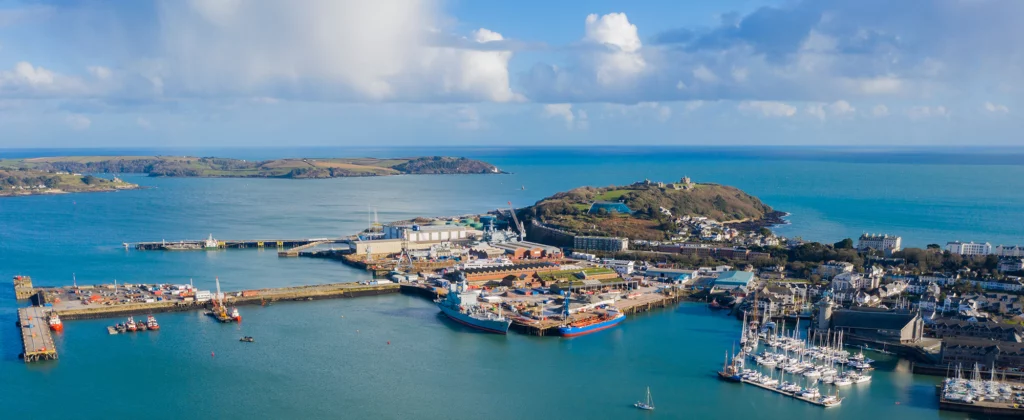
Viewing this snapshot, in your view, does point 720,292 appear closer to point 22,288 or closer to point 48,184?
point 22,288

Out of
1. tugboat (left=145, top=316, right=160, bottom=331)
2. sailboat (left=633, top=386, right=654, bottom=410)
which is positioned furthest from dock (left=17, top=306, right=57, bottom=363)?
sailboat (left=633, top=386, right=654, bottom=410)

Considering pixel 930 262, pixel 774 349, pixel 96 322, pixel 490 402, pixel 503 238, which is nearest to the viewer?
pixel 490 402

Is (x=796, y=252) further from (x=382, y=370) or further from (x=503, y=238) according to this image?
(x=382, y=370)

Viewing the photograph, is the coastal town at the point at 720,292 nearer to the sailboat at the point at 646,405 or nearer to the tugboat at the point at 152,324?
the tugboat at the point at 152,324

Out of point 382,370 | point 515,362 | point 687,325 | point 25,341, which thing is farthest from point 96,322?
point 687,325

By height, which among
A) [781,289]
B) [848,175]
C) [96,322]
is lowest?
[96,322]

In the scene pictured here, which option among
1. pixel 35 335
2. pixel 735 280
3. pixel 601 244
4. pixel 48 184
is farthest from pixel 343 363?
pixel 48 184
